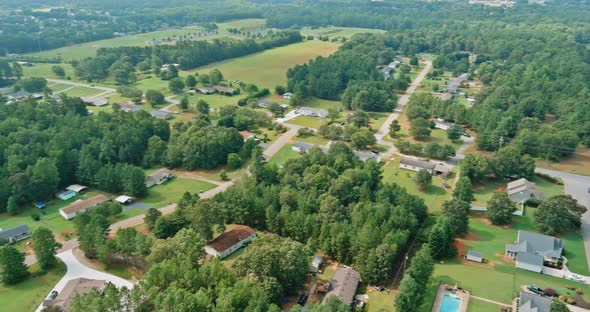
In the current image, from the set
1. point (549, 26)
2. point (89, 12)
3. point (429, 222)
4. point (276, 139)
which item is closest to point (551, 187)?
point (429, 222)

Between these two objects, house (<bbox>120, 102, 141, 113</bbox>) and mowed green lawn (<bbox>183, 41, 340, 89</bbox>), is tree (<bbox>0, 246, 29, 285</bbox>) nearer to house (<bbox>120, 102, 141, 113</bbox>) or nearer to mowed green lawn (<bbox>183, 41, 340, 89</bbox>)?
house (<bbox>120, 102, 141, 113</bbox>)

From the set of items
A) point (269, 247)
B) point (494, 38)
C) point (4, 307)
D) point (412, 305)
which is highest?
point (494, 38)

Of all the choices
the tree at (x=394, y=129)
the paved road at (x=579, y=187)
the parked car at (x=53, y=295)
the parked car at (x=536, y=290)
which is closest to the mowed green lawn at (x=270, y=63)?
the tree at (x=394, y=129)

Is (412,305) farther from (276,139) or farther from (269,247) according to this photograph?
(276,139)

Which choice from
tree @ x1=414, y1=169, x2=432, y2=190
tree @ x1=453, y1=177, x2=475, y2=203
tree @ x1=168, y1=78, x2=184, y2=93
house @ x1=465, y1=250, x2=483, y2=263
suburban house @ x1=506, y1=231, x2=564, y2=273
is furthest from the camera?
tree @ x1=168, y1=78, x2=184, y2=93

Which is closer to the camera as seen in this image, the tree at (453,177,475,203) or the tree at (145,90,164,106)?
the tree at (453,177,475,203)

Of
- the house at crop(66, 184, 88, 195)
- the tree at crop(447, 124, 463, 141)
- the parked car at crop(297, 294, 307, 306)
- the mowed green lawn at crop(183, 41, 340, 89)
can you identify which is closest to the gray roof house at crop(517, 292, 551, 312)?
the parked car at crop(297, 294, 307, 306)

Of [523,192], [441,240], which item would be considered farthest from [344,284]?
[523,192]
